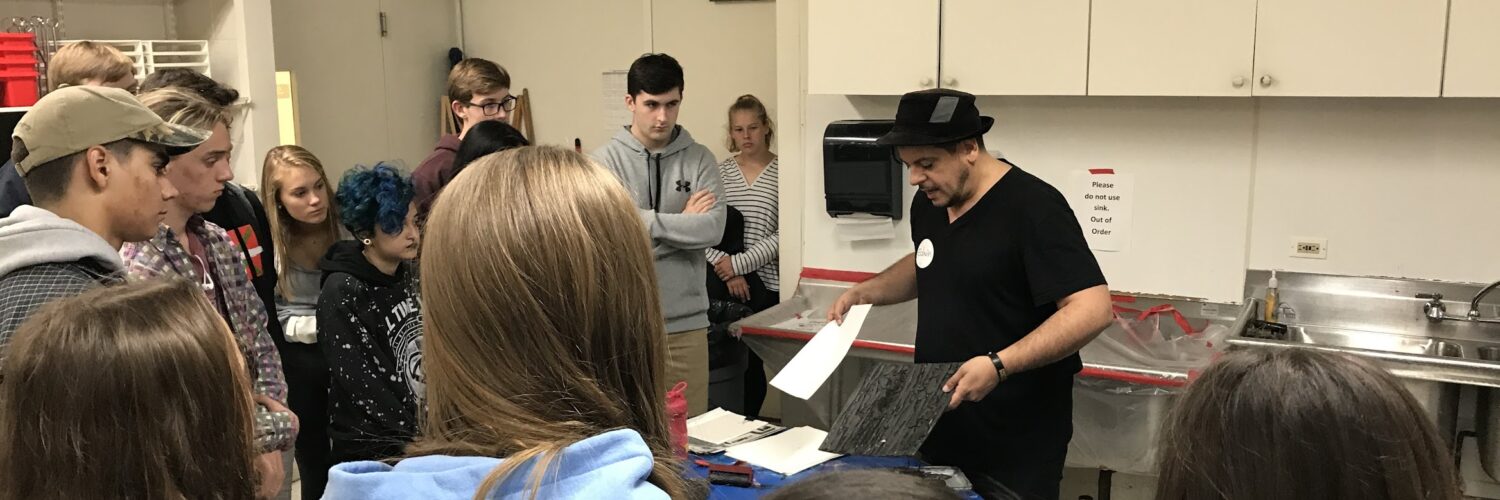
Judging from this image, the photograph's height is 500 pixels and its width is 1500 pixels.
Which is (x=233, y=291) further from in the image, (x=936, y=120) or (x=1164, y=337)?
(x=1164, y=337)

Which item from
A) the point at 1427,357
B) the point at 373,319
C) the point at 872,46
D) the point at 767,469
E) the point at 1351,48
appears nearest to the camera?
the point at 767,469

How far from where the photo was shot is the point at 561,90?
17.1 feet

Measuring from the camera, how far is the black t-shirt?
234 centimetres

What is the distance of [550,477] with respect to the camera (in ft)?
3.43

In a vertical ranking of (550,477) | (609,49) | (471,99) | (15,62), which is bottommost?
(550,477)

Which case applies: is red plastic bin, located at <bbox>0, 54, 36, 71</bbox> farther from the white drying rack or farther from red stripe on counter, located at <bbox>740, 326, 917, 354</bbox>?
red stripe on counter, located at <bbox>740, 326, 917, 354</bbox>

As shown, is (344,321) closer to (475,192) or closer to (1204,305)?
(475,192)

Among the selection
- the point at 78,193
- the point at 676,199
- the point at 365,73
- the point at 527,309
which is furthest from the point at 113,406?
the point at 365,73

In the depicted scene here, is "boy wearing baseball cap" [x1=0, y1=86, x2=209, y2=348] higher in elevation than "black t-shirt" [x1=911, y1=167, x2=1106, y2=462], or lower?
higher

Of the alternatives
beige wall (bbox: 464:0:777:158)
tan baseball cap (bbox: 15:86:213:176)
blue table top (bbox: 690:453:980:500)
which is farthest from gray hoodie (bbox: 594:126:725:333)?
tan baseball cap (bbox: 15:86:213:176)

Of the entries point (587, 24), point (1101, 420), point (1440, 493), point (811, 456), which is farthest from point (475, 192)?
point (587, 24)

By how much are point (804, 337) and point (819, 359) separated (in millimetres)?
1155

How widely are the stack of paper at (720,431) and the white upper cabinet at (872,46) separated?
1404 mm

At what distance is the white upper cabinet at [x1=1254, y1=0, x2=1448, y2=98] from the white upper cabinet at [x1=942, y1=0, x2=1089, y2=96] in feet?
1.65
